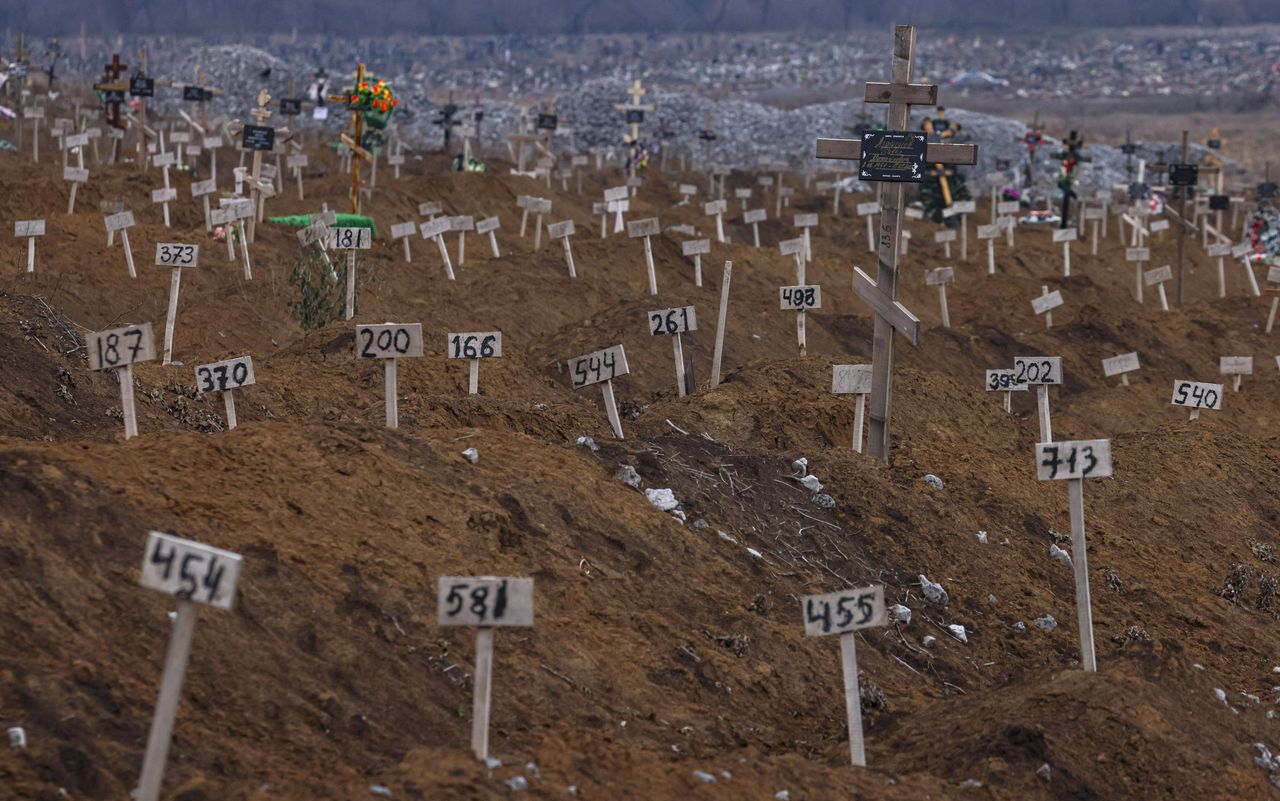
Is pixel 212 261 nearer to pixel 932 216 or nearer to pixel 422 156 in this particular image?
pixel 932 216

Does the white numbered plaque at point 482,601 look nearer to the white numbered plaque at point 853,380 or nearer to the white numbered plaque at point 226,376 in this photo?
the white numbered plaque at point 226,376

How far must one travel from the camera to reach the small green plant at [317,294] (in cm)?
1877

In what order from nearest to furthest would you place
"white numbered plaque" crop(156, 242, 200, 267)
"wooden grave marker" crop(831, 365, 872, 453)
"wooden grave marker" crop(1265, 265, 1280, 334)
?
"wooden grave marker" crop(831, 365, 872, 453) → "white numbered plaque" crop(156, 242, 200, 267) → "wooden grave marker" crop(1265, 265, 1280, 334)

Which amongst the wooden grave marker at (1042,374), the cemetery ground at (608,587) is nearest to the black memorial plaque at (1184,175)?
the cemetery ground at (608,587)

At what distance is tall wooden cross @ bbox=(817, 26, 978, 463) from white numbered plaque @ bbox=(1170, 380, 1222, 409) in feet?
11.8

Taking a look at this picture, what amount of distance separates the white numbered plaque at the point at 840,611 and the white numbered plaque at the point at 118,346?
409cm

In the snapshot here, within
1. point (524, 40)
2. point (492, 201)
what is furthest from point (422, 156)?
point (524, 40)

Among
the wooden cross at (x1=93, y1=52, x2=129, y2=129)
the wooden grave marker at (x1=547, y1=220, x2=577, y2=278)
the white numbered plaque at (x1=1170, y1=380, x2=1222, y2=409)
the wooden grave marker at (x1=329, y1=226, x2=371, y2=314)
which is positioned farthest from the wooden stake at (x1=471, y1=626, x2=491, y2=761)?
the wooden cross at (x1=93, y1=52, x2=129, y2=129)

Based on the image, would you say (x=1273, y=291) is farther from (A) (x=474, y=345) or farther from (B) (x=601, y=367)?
(B) (x=601, y=367)

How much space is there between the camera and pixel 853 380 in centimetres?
1277

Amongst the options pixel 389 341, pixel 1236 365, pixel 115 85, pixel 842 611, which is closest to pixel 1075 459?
pixel 842 611

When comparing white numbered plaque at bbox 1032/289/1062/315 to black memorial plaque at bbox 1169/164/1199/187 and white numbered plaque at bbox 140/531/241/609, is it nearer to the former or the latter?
black memorial plaque at bbox 1169/164/1199/187

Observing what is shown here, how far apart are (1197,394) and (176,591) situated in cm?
1102

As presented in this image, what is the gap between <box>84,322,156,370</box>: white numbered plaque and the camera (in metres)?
9.51
